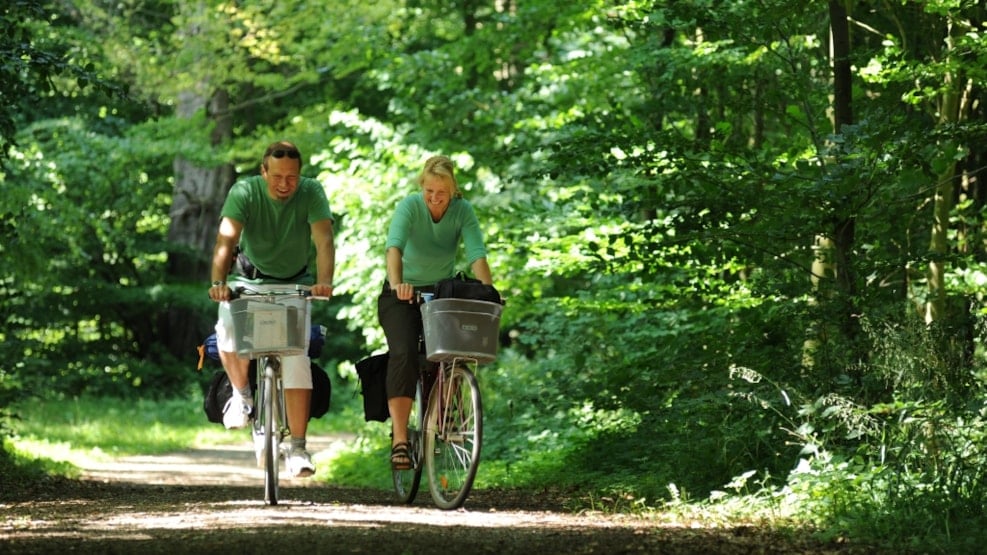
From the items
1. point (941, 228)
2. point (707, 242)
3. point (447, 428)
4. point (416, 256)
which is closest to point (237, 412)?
point (447, 428)

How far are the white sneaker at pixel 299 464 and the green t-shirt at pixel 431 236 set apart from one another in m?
1.15

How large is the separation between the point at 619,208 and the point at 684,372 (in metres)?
1.20

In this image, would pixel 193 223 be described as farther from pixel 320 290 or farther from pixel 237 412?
pixel 320 290

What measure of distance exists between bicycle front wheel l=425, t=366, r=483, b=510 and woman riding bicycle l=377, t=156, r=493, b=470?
173 mm

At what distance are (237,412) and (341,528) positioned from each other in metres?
1.87

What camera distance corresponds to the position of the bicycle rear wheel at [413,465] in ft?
26.3

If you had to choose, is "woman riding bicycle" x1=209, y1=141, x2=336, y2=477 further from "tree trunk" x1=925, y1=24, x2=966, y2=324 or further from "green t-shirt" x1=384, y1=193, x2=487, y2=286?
"tree trunk" x1=925, y1=24, x2=966, y2=324

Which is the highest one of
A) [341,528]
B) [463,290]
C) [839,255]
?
[839,255]

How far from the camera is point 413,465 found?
805 cm

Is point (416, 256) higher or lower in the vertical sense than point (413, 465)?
higher

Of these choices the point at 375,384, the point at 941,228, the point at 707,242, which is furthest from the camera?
the point at 941,228

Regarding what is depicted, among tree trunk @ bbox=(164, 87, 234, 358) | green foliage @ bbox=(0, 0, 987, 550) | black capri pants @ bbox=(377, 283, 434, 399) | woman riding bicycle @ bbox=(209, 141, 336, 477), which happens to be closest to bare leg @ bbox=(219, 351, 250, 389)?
woman riding bicycle @ bbox=(209, 141, 336, 477)

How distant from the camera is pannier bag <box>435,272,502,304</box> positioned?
24.0 ft

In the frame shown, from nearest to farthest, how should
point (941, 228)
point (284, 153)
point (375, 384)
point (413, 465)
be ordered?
point (284, 153) < point (413, 465) < point (375, 384) < point (941, 228)
